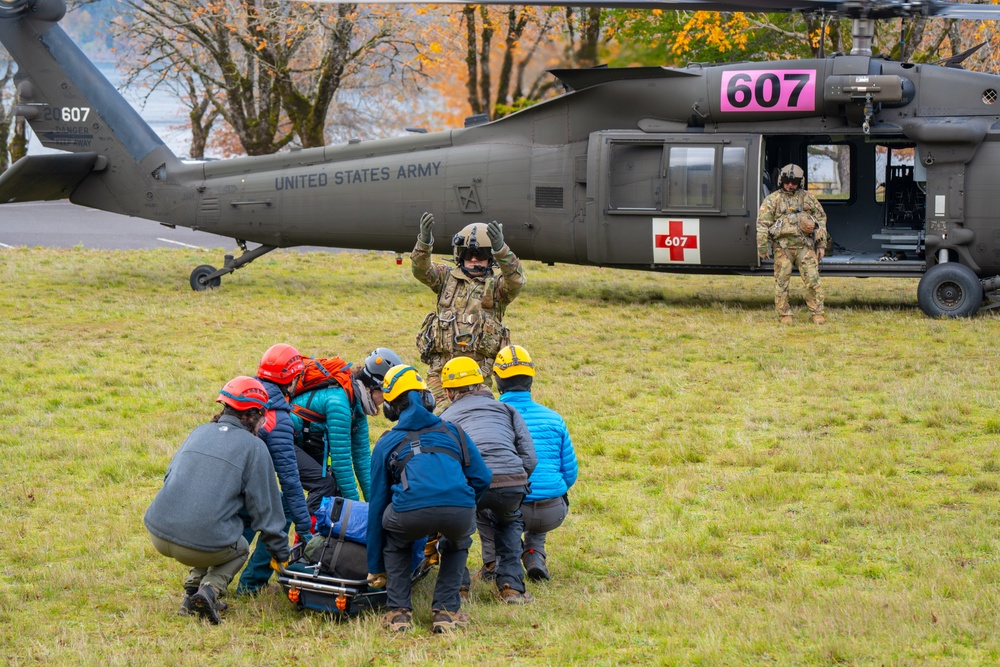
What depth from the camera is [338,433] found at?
692 cm

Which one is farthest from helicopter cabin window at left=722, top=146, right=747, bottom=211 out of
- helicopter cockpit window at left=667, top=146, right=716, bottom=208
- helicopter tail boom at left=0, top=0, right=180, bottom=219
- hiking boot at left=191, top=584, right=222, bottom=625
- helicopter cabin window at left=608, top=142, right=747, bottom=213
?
hiking boot at left=191, top=584, right=222, bottom=625

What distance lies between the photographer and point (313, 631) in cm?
580

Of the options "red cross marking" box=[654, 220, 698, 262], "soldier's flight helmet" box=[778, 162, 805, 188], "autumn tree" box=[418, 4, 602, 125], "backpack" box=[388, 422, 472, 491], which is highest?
"autumn tree" box=[418, 4, 602, 125]

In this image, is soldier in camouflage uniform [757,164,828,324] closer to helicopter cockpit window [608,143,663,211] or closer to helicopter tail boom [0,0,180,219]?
helicopter cockpit window [608,143,663,211]

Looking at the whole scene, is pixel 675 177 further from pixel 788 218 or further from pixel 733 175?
pixel 788 218

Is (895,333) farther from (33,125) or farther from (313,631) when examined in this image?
(33,125)

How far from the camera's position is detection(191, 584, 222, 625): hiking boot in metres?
5.91

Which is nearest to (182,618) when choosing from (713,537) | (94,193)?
(713,537)

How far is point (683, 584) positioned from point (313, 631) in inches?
83.5

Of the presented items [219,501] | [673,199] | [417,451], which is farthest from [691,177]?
[219,501]

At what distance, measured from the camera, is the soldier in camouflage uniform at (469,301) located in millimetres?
8320

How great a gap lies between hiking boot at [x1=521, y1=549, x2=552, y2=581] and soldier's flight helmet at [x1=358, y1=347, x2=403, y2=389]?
1.38 meters

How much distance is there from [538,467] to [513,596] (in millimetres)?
793

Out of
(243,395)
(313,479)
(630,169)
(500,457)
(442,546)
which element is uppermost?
(630,169)
